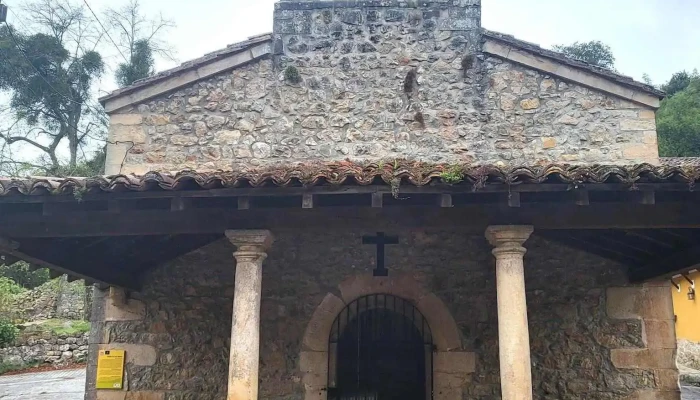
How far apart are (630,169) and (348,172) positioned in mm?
1883

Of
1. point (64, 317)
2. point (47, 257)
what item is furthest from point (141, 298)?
point (64, 317)

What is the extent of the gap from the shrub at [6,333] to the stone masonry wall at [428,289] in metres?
12.3

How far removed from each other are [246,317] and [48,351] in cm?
1655

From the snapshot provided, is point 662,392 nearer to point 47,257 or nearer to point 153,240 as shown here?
point 153,240

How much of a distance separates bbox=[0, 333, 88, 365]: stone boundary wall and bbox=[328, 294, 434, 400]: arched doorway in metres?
14.7

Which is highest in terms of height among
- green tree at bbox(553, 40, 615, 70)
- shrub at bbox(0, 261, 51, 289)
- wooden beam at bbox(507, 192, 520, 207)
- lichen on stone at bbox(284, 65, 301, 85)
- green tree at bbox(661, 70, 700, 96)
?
green tree at bbox(553, 40, 615, 70)

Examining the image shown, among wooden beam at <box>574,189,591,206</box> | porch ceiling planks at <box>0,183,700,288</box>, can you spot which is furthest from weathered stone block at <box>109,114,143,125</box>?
wooden beam at <box>574,189,591,206</box>

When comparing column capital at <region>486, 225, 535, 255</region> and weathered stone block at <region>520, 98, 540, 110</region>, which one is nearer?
column capital at <region>486, 225, 535, 255</region>

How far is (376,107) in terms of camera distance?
22.4 feet

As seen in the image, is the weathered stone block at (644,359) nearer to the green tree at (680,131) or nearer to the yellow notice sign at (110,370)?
the yellow notice sign at (110,370)

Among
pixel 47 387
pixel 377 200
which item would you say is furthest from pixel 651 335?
pixel 47 387

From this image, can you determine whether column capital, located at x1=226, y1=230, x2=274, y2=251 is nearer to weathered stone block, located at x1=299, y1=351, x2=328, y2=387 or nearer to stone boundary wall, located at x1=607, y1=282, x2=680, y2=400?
weathered stone block, located at x1=299, y1=351, x2=328, y2=387

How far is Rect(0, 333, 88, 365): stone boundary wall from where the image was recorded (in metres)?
17.4

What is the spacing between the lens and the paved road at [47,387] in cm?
1138
